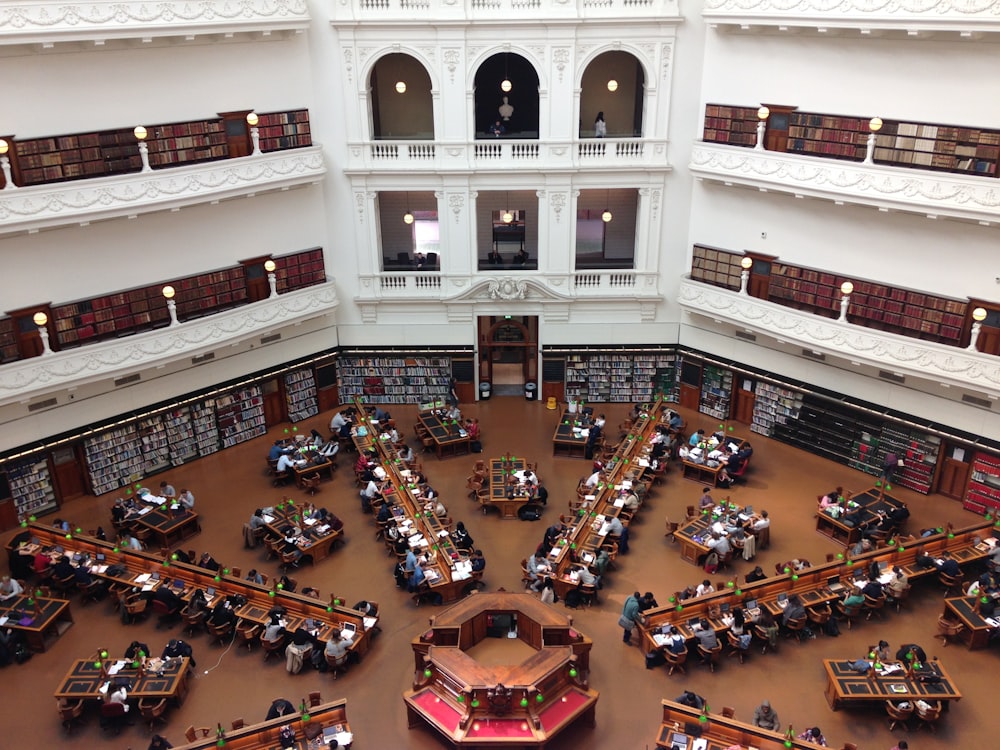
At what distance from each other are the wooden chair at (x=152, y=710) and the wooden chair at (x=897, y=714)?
39.8 ft

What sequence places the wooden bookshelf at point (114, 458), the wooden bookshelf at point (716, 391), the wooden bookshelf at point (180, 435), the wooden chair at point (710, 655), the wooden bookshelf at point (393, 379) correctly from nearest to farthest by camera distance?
the wooden chair at point (710, 655), the wooden bookshelf at point (114, 458), the wooden bookshelf at point (180, 435), the wooden bookshelf at point (716, 391), the wooden bookshelf at point (393, 379)

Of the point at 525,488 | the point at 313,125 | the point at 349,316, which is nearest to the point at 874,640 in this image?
the point at 525,488

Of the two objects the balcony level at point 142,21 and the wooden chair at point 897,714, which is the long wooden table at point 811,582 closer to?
the wooden chair at point 897,714

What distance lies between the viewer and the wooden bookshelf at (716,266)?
2219 centimetres

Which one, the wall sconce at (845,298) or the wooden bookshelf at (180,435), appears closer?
the wall sconce at (845,298)

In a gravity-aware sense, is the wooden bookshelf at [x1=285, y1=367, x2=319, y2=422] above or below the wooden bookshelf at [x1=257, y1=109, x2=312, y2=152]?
below

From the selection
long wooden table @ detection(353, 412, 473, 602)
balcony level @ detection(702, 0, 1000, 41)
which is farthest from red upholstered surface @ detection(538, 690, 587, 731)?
balcony level @ detection(702, 0, 1000, 41)

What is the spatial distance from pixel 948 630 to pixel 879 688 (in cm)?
272

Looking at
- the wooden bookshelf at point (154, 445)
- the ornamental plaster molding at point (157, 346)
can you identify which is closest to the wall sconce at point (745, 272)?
the ornamental plaster molding at point (157, 346)

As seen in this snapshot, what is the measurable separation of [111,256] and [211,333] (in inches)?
112

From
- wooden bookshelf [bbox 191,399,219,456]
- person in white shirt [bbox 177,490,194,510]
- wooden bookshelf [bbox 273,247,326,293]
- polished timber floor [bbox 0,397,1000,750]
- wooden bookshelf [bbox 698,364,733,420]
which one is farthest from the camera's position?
wooden bookshelf [bbox 698,364,733,420]

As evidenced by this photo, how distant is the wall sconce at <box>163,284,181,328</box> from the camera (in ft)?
65.2

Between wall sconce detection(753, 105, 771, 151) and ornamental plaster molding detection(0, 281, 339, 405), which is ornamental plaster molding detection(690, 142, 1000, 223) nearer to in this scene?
wall sconce detection(753, 105, 771, 151)

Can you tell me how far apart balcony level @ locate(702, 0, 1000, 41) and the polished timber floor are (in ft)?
34.2
